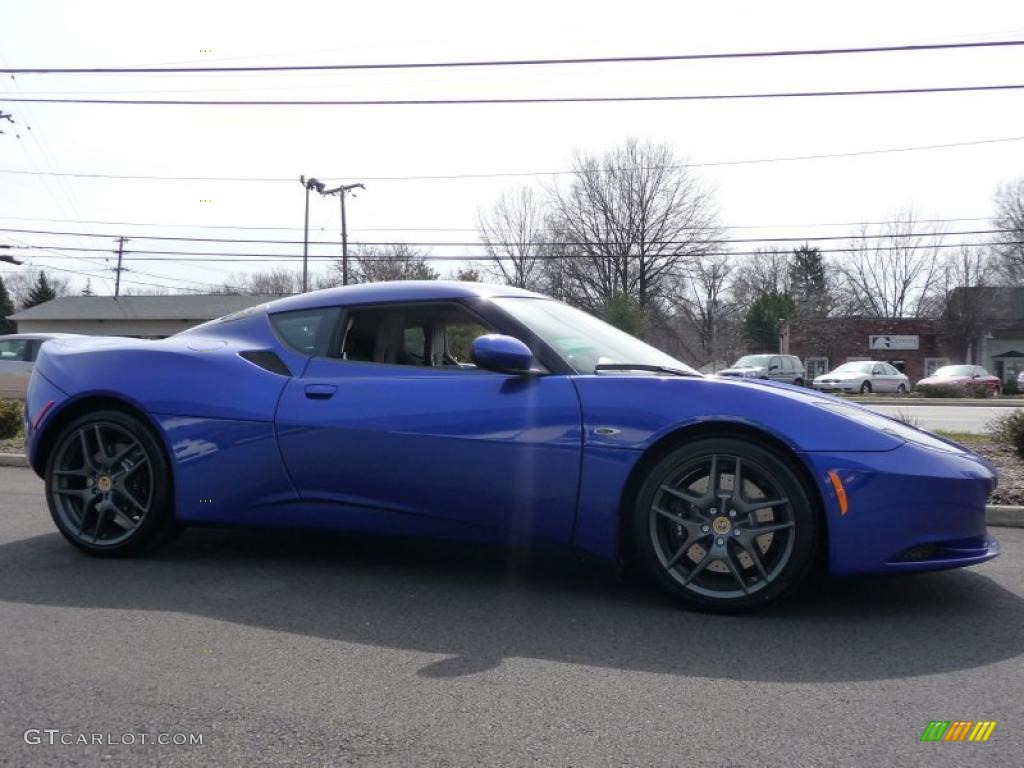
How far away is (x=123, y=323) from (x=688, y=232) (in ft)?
95.6

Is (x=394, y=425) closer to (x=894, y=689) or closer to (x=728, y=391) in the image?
(x=728, y=391)

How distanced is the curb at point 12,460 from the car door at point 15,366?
26.3 ft

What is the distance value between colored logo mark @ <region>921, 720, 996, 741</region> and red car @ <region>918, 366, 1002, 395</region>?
28280 mm

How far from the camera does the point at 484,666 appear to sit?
317 cm

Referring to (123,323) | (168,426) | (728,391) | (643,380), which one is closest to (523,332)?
(643,380)

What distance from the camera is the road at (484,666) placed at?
256cm

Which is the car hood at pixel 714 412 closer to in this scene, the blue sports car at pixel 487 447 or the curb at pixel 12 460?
→ the blue sports car at pixel 487 447

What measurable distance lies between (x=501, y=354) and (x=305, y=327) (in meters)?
1.21

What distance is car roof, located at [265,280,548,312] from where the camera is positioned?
439cm

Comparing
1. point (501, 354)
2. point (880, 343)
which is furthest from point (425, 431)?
point (880, 343)

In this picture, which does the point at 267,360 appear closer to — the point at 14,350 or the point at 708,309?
the point at 14,350

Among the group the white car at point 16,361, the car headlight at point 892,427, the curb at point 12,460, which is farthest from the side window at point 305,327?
the white car at point 16,361

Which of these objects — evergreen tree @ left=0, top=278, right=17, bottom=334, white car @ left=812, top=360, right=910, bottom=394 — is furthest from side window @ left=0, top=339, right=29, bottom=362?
evergreen tree @ left=0, top=278, right=17, bottom=334

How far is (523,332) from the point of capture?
163 inches
